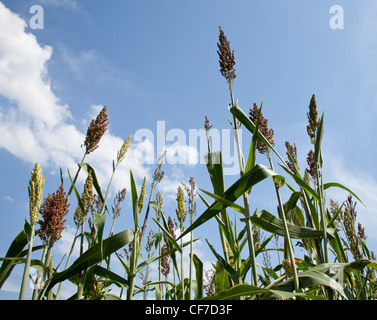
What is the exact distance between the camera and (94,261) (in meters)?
1.56

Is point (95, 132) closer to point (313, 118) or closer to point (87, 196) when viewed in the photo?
point (87, 196)

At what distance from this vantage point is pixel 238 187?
1.36m

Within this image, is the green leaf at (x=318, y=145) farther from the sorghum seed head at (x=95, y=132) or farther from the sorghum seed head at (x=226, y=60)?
the sorghum seed head at (x=95, y=132)

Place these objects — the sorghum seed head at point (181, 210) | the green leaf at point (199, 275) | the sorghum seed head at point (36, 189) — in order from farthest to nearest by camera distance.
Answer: the sorghum seed head at point (181, 210)
the green leaf at point (199, 275)
the sorghum seed head at point (36, 189)

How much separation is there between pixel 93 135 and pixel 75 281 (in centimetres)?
126

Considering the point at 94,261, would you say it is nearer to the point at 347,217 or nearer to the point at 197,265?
the point at 197,265

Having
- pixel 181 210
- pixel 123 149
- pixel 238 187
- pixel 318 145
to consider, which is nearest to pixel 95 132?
pixel 123 149

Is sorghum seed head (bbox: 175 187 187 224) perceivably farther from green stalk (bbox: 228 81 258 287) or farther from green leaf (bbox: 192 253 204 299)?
green stalk (bbox: 228 81 258 287)

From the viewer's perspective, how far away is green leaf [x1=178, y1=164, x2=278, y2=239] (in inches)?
51.9

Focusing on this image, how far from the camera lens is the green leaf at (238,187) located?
132 centimetres

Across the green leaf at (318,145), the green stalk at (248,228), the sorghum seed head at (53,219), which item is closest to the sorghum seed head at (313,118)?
the green leaf at (318,145)

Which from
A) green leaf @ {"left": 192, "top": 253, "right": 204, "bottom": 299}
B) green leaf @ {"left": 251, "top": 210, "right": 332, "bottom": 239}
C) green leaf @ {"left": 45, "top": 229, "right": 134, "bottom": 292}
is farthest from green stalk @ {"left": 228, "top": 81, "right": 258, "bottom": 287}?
green leaf @ {"left": 45, "top": 229, "right": 134, "bottom": 292}

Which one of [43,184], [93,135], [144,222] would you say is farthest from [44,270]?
[93,135]
